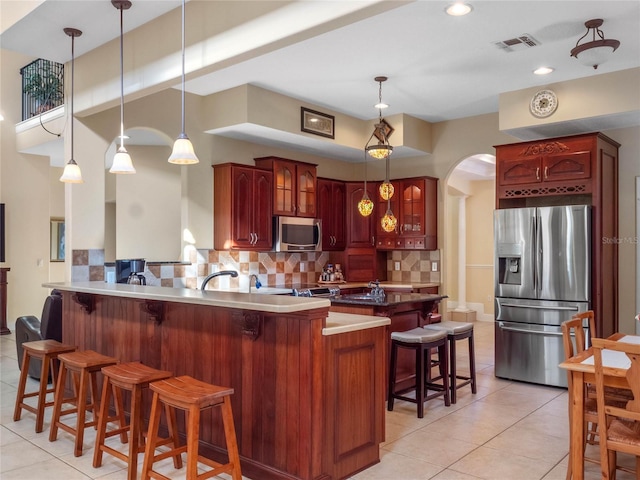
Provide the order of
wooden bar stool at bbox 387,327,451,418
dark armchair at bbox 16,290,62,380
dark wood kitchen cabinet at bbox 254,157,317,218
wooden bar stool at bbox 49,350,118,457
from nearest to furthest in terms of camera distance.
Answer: wooden bar stool at bbox 49,350,118,457, wooden bar stool at bbox 387,327,451,418, dark armchair at bbox 16,290,62,380, dark wood kitchen cabinet at bbox 254,157,317,218

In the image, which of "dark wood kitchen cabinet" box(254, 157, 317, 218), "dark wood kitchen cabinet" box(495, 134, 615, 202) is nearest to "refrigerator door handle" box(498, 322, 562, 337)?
"dark wood kitchen cabinet" box(495, 134, 615, 202)

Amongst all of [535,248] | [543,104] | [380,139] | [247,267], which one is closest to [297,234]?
[247,267]

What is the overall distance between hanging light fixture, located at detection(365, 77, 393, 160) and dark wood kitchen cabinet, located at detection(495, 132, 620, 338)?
1244mm

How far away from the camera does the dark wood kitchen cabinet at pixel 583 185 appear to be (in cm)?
482

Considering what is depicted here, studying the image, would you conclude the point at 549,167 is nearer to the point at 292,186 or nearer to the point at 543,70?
the point at 543,70

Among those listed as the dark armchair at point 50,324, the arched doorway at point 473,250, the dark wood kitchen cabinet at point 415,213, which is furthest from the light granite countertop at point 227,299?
the arched doorway at point 473,250

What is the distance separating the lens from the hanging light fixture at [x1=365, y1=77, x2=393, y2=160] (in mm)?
5020

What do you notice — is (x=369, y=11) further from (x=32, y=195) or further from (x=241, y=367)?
(x=32, y=195)

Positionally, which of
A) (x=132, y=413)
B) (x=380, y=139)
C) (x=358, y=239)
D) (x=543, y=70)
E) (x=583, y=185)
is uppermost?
(x=543, y=70)

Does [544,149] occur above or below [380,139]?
below

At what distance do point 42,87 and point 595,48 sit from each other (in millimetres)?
5944

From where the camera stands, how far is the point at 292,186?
6402 millimetres

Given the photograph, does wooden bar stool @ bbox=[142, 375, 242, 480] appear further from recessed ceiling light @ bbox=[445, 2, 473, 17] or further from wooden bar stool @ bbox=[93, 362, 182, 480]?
recessed ceiling light @ bbox=[445, 2, 473, 17]

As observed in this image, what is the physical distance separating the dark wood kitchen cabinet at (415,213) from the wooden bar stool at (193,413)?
15.3 feet
